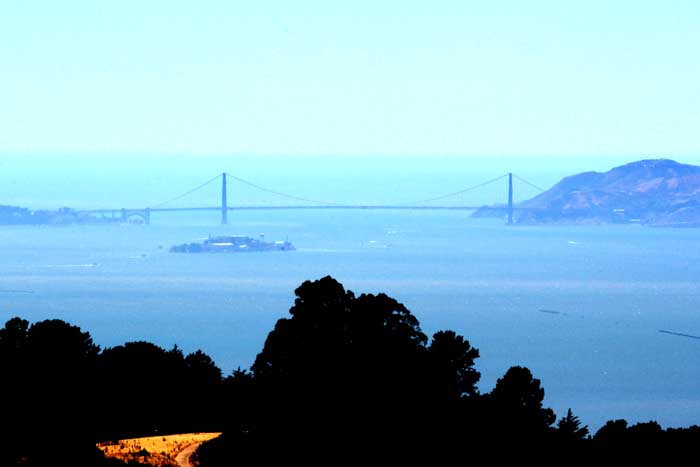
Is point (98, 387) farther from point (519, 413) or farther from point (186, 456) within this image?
point (519, 413)

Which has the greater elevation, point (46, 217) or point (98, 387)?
point (98, 387)

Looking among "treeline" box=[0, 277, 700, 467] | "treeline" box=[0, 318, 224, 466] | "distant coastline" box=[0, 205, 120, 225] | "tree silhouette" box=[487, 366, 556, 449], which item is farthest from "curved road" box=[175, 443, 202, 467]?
"distant coastline" box=[0, 205, 120, 225]

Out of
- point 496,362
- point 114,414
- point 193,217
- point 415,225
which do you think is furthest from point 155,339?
point 193,217

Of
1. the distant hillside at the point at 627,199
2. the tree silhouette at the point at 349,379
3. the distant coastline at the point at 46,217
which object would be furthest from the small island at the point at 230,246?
the tree silhouette at the point at 349,379

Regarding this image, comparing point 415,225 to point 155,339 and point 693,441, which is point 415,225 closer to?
point 155,339

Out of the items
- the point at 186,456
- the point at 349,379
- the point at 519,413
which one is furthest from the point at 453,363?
the point at 186,456
